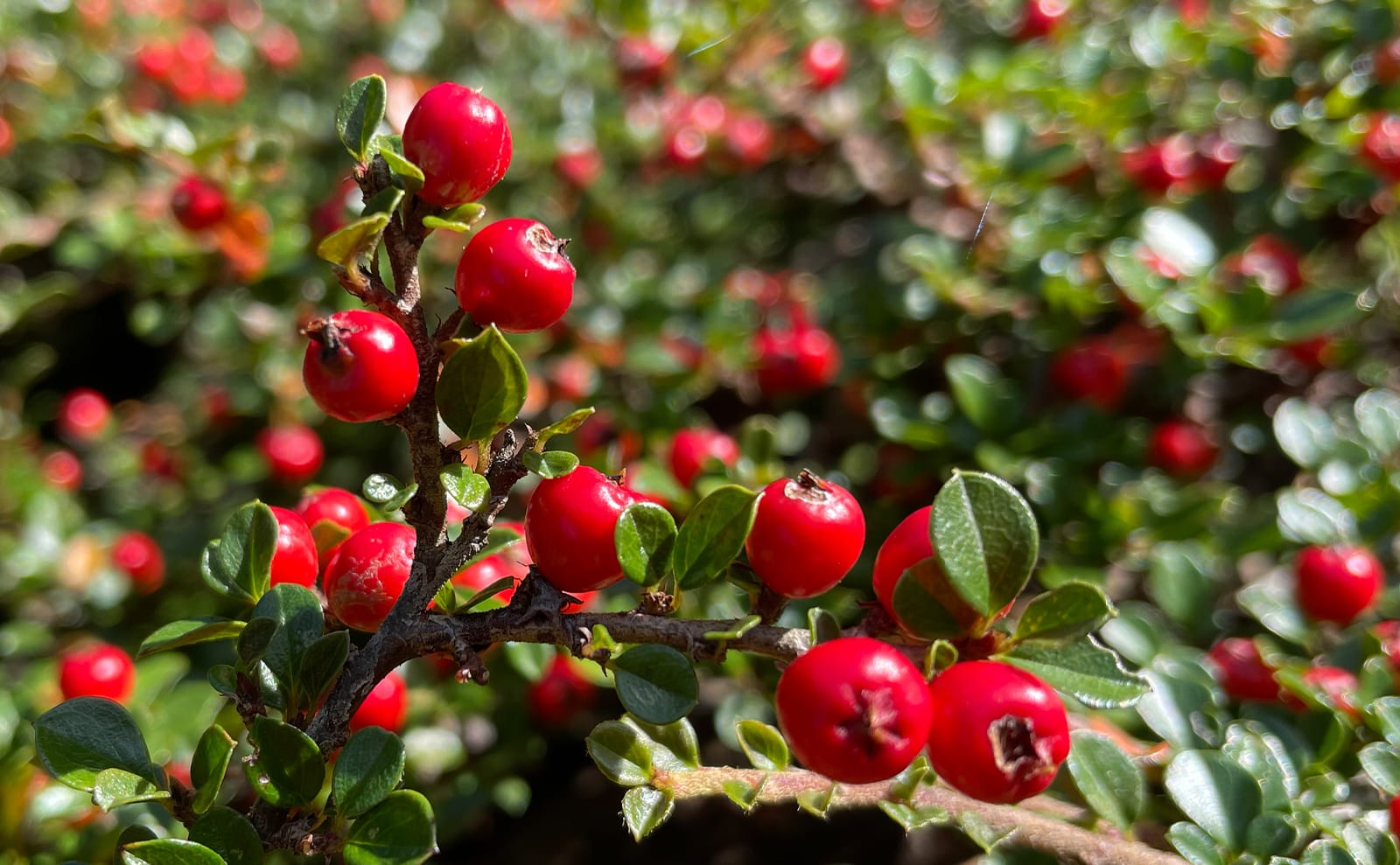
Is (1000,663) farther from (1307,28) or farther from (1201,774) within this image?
(1307,28)

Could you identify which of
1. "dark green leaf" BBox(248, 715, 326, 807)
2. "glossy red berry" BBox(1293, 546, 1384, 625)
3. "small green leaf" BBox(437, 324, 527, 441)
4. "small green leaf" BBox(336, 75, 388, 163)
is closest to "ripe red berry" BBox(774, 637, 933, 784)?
"small green leaf" BBox(437, 324, 527, 441)

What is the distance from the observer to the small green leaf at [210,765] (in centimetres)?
107

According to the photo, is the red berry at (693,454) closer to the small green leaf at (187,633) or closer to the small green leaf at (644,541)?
the small green leaf at (644,541)

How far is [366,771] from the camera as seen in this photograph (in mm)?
1040

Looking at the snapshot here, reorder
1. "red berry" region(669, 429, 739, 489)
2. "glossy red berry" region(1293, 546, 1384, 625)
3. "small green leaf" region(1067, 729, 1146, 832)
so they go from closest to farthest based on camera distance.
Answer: "small green leaf" region(1067, 729, 1146, 832)
"glossy red berry" region(1293, 546, 1384, 625)
"red berry" region(669, 429, 739, 489)

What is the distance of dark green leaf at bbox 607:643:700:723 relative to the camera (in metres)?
1.00

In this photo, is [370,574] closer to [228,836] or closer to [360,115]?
[228,836]

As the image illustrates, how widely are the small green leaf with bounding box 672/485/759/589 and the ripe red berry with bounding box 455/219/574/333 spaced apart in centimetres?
27

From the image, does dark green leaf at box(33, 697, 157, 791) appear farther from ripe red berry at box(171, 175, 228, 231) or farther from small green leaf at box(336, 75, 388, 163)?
ripe red berry at box(171, 175, 228, 231)

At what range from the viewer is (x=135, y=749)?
1102mm

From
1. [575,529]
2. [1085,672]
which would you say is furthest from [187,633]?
[1085,672]

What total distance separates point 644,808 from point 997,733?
0.43 metres

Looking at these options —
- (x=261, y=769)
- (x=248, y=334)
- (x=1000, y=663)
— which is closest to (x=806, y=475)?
(x=1000, y=663)

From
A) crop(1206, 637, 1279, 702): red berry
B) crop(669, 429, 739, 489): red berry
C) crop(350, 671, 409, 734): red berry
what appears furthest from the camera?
crop(669, 429, 739, 489): red berry
